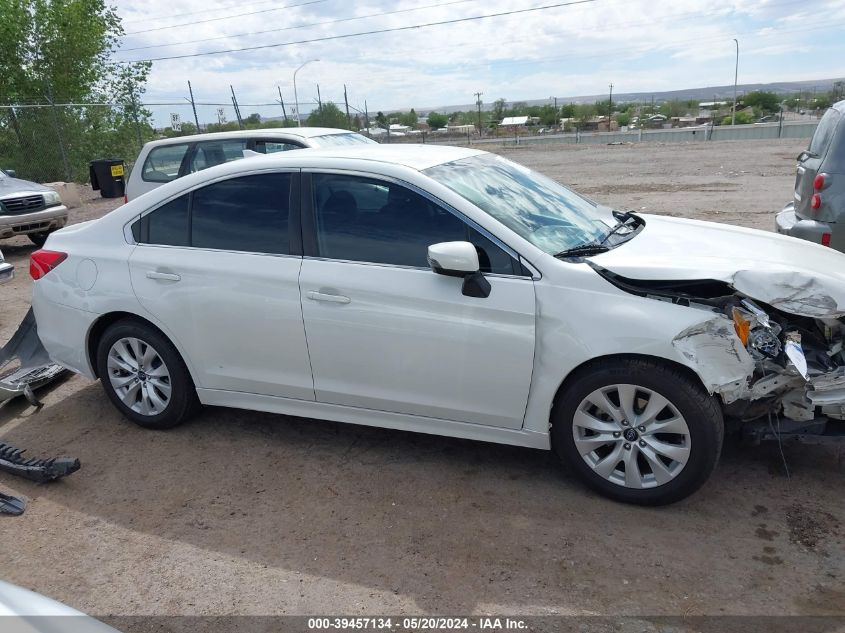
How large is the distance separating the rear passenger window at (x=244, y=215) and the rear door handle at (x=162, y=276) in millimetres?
225

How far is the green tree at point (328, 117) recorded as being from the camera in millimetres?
28406

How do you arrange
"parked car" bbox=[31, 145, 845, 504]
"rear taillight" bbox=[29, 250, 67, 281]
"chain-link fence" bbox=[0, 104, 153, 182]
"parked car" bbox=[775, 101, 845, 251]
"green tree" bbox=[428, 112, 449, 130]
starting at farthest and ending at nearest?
"green tree" bbox=[428, 112, 449, 130] < "chain-link fence" bbox=[0, 104, 153, 182] < "parked car" bbox=[775, 101, 845, 251] < "rear taillight" bbox=[29, 250, 67, 281] < "parked car" bbox=[31, 145, 845, 504]

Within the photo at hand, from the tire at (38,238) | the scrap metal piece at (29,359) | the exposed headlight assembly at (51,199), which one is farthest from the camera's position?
the tire at (38,238)

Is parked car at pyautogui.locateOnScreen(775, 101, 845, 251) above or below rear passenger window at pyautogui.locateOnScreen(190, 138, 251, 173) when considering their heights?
below

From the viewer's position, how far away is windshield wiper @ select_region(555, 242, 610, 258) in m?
3.52

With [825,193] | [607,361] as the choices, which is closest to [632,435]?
[607,361]

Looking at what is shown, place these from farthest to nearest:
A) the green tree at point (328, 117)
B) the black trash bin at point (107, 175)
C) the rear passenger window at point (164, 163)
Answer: the green tree at point (328, 117) → the black trash bin at point (107, 175) → the rear passenger window at point (164, 163)

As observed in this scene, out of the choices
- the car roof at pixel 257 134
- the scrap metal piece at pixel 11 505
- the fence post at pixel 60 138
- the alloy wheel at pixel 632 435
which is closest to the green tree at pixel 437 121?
the fence post at pixel 60 138

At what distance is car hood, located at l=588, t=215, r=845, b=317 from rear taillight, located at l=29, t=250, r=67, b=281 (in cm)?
342

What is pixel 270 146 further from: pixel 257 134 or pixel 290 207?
pixel 290 207

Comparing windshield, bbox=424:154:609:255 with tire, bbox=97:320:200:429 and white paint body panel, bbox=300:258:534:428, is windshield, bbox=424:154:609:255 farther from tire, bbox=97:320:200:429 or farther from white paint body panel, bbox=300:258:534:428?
tire, bbox=97:320:200:429

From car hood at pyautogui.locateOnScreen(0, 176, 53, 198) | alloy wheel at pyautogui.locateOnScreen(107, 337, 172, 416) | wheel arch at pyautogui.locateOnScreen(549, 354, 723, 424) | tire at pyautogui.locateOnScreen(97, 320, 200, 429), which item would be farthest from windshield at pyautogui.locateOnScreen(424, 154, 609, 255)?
car hood at pyautogui.locateOnScreen(0, 176, 53, 198)

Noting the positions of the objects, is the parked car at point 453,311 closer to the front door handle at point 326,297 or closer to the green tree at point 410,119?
the front door handle at point 326,297

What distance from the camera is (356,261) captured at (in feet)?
12.2
